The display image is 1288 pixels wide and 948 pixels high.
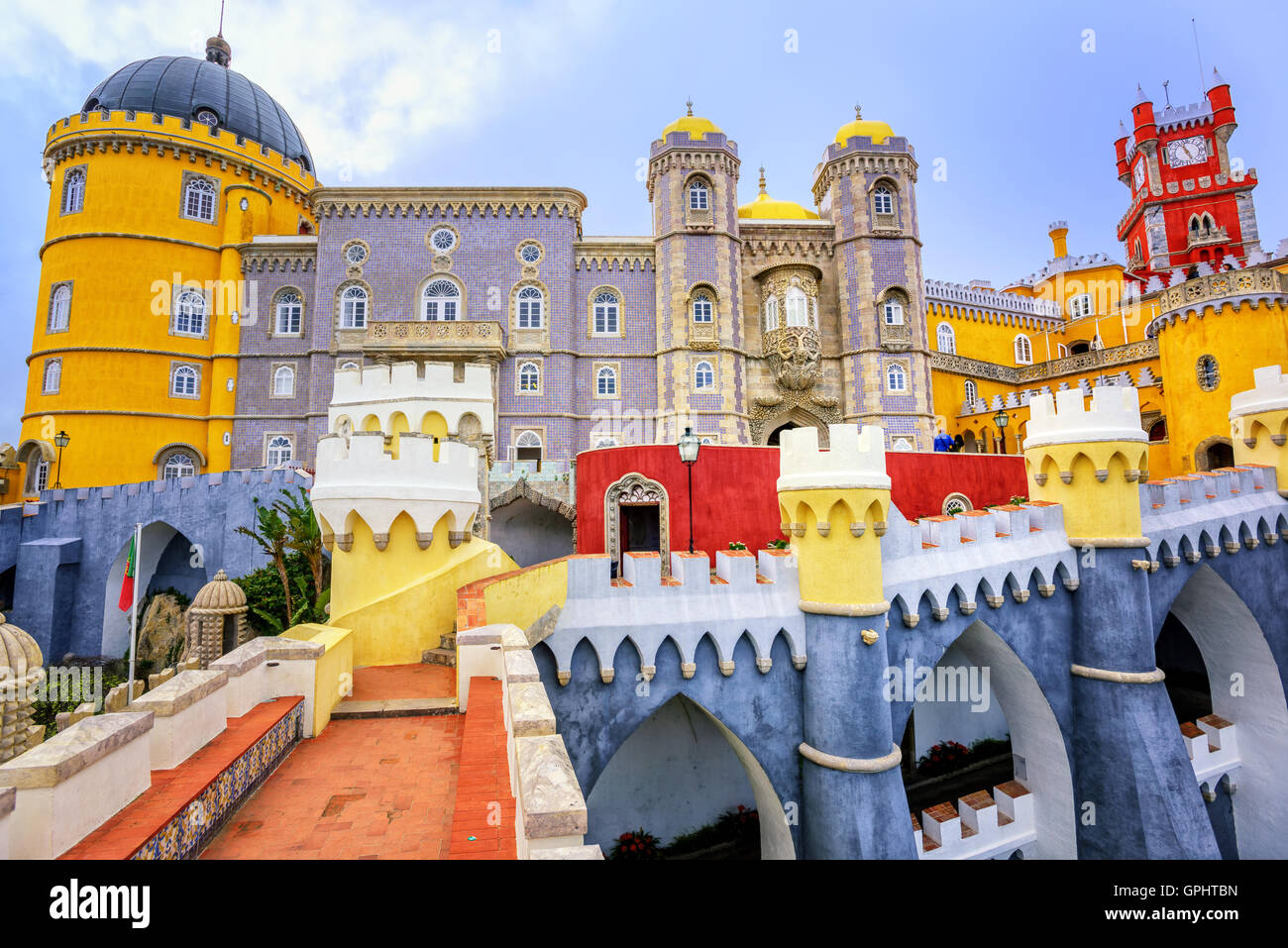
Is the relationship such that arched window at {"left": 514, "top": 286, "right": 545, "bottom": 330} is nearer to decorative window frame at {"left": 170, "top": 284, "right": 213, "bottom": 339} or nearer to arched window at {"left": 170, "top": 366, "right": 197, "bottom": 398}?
decorative window frame at {"left": 170, "top": 284, "right": 213, "bottom": 339}

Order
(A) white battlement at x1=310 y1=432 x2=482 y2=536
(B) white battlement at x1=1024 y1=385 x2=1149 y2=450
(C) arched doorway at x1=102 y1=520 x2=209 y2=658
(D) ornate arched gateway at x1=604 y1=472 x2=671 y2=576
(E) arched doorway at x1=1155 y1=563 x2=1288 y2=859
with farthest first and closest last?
1. (C) arched doorway at x1=102 y1=520 x2=209 y2=658
2. (D) ornate arched gateway at x1=604 y1=472 x2=671 y2=576
3. (E) arched doorway at x1=1155 y1=563 x2=1288 y2=859
4. (B) white battlement at x1=1024 y1=385 x2=1149 y2=450
5. (A) white battlement at x1=310 y1=432 x2=482 y2=536

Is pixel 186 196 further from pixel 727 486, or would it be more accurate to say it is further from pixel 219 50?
pixel 727 486

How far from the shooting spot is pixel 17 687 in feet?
21.0

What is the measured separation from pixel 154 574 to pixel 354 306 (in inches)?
531

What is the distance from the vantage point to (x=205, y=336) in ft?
89.0

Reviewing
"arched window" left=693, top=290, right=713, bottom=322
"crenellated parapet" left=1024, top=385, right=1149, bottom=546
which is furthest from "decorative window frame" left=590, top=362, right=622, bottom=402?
"crenellated parapet" left=1024, top=385, right=1149, bottom=546

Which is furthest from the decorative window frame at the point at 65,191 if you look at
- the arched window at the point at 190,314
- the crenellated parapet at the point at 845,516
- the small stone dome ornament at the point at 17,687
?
the crenellated parapet at the point at 845,516

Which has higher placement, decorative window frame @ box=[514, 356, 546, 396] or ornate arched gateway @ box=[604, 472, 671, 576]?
decorative window frame @ box=[514, 356, 546, 396]

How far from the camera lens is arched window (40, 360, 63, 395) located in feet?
84.3

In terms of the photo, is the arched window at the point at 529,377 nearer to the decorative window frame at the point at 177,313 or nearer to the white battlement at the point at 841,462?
the decorative window frame at the point at 177,313

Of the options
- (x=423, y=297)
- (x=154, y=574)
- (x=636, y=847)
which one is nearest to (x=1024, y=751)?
(x=636, y=847)

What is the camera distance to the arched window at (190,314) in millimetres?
26656

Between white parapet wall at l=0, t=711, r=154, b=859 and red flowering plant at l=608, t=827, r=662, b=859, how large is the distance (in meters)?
9.10
